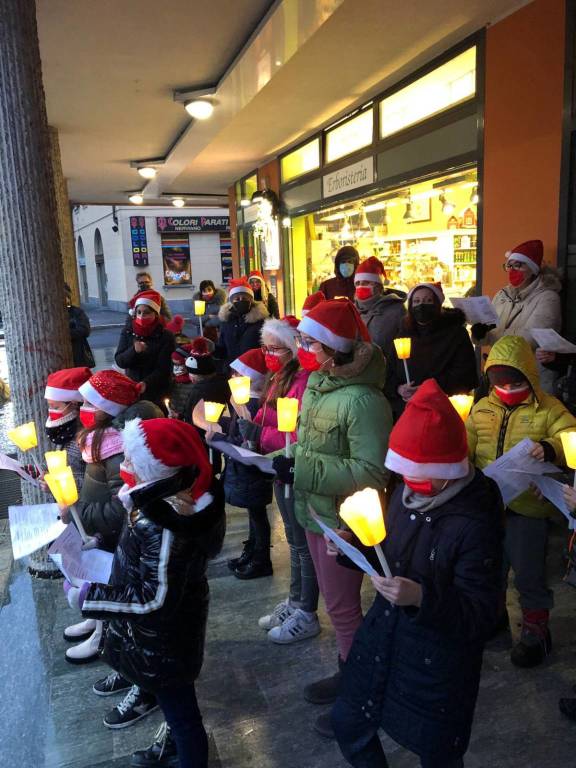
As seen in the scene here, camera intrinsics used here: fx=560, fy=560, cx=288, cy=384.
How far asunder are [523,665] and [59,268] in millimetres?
4019

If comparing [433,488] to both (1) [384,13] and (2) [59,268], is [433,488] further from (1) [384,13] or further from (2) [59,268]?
(1) [384,13]

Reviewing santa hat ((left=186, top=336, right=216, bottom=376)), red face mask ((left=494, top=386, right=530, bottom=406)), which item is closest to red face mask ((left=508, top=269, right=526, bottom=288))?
red face mask ((left=494, top=386, right=530, bottom=406))

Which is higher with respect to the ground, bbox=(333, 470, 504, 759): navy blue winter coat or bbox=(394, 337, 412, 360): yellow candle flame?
bbox=(394, 337, 412, 360): yellow candle flame

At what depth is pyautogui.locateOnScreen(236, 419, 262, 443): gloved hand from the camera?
3334 millimetres

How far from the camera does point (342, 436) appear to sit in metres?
2.64

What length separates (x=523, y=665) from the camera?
3.07m

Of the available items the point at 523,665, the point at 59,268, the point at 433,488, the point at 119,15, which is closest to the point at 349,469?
the point at 433,488

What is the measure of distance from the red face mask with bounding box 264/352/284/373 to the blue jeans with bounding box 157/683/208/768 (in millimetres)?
1858

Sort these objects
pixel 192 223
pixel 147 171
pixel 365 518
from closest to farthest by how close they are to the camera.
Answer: pixel 365 518, pixel 147 171, pixel 192 223

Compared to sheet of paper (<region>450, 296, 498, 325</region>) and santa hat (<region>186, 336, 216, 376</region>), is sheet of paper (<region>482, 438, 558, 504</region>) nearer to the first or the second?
sheet of paper (<region>450, 296, 498, 325</region>)

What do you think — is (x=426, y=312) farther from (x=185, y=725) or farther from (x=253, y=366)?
(x=185, y=725)

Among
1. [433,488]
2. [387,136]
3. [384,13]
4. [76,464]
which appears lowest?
[76,464]

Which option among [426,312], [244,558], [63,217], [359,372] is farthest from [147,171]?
[359,372]

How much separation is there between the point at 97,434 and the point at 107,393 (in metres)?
0.24
